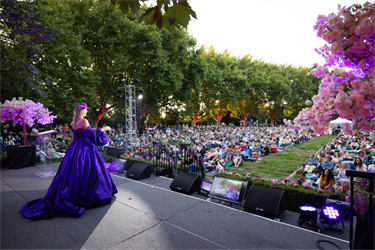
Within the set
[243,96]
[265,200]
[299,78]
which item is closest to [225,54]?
[243,96]

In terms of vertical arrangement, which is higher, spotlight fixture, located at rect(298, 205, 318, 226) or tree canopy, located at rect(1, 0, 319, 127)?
tree canopy, located at rect(1, 0, 319, 127)

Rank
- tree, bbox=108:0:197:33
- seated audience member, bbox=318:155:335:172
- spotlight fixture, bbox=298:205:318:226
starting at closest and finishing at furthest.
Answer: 1. tree, bbox=108:0:197:33
2. spotlight fixture, bbox=298:205:318:226
3. seated audience member, bbox=318:155:335:172

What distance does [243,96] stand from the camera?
1252 inches

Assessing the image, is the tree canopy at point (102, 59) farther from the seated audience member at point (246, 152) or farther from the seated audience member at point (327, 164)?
the seated audience member at point (327, 164)

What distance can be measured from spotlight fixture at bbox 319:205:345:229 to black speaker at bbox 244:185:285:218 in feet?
2.23

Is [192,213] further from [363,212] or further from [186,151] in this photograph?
[363,212]

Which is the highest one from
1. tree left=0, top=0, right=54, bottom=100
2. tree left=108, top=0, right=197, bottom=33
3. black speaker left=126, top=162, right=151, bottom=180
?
tree left=0, top=0, right=54, bottom=100

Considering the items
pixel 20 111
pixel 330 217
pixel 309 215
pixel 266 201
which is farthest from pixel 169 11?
pixel 20 111

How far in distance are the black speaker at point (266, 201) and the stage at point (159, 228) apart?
15 cm

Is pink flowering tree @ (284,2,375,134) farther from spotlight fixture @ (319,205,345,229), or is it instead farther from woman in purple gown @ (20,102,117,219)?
woman in purple gown @ (20,102,117,219)

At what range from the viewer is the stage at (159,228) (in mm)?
2887

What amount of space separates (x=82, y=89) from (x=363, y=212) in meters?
14.9

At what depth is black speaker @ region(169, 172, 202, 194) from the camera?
5012mm

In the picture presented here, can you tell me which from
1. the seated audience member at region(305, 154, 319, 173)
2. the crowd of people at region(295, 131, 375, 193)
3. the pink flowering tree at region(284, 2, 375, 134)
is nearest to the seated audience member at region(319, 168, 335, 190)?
the crowd of people at region(295, 131, 375, 193)
